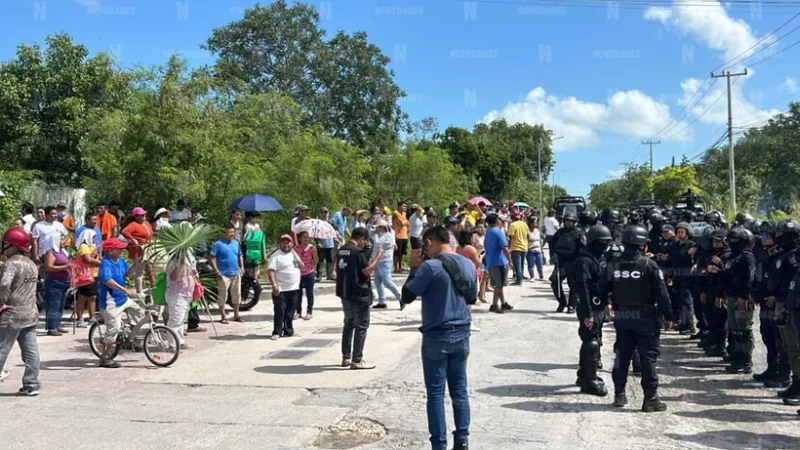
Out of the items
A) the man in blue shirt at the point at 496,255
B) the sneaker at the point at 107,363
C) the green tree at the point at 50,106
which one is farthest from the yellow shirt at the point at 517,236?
the green tree at the point at 50,106

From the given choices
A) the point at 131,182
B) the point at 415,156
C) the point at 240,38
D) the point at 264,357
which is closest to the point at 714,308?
the point at 264,357

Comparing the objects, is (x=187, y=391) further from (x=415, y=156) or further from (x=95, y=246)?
(x=415, y=156)

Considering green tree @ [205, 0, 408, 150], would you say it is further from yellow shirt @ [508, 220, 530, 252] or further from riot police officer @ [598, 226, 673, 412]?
riot police officer @ [598, 226, 673, 412]

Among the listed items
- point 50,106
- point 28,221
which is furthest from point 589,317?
point 50,106

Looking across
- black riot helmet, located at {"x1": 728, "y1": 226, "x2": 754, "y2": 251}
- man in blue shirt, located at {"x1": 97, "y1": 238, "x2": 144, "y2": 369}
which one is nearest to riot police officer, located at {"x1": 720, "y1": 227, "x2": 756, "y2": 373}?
black riot helmet, located at {"x1": 728, "y1": 226, "x2": 754, "y2": 251}

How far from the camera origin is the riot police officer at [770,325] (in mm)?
7207

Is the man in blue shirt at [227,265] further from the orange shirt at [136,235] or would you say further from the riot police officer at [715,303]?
the riot police officer at [715,303]

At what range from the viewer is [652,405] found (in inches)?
255

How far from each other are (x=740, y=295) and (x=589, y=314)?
2.11 metres

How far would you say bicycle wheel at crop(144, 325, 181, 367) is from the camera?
338 inches

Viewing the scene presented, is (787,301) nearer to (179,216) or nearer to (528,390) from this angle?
(528,390)

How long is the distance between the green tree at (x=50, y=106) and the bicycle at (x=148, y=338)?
17.0 m

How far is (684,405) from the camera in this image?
265 inches

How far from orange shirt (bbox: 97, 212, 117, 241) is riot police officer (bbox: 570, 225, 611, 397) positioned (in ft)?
31.1
